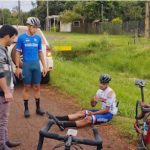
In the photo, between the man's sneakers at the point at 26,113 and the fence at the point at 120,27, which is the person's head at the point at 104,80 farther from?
the fence at the point at 120,27

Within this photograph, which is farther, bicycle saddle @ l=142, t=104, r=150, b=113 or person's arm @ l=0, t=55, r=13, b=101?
bicycle saddle @ l=142, t=104, r=150, b=113

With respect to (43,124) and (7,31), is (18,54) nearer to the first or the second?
(43,124)

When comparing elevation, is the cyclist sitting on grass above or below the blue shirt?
below

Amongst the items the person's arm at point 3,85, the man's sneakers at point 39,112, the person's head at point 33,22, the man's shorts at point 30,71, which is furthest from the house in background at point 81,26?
the person's arm at point 3,85

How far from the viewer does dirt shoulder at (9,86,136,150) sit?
6.62 m

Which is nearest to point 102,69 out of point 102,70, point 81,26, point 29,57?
point 102,70

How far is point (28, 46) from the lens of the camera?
8.15 m

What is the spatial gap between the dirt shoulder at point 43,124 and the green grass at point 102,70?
1.04 ft

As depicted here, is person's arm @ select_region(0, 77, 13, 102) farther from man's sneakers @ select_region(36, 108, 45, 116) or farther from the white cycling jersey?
man's sneakers @ select_region(36, 108, 45, 116)

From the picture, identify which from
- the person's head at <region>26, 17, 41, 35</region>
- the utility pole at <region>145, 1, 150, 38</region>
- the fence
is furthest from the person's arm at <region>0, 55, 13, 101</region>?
the fence

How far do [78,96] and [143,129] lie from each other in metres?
4.20

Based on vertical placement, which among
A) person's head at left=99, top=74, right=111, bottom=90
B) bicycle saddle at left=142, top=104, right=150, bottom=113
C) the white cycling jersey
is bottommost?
the white cycling jersey

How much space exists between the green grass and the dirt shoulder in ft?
1.04

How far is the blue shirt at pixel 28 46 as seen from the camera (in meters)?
8.13
